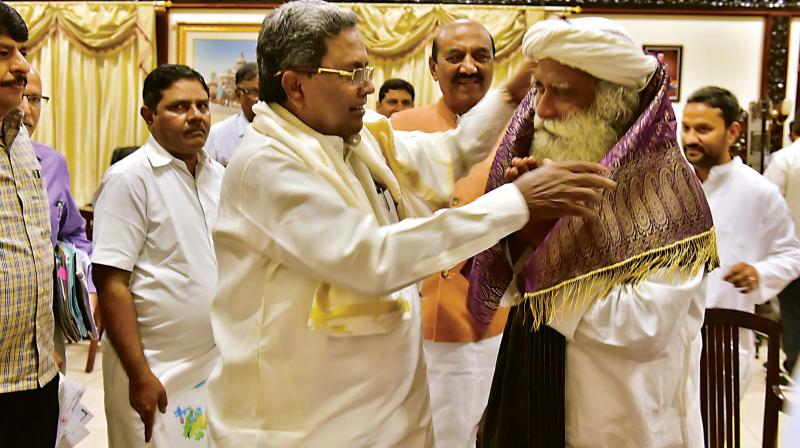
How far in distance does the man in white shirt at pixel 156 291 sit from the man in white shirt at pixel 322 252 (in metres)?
0.81

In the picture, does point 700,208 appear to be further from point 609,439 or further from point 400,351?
point 400,351

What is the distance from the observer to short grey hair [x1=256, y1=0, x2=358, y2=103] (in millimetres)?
1628

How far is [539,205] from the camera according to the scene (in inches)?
60.9

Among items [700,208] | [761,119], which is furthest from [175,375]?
[761,119]

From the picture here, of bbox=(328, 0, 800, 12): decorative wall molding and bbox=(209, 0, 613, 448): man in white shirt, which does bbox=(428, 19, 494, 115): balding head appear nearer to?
bbox=(209, 0, 613, 448): man in white shirt

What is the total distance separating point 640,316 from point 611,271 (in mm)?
116

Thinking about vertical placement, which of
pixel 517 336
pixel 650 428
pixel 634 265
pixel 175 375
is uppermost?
pixel 634 265

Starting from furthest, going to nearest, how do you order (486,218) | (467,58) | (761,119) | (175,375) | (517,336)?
(761,119)
(467,58)
(175,375)
(517,336)
(486,218)

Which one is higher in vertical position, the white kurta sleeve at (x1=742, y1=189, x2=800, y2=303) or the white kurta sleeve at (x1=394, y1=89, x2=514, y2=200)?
the white kurta sleeve at (x1=394, y1=89, x2=514, y2=200)

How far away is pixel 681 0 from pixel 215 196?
5659mm

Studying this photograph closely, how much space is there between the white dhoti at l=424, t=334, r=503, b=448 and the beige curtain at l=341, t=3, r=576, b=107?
186 inches

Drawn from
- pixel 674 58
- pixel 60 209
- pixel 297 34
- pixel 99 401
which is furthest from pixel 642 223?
pixel 674 58

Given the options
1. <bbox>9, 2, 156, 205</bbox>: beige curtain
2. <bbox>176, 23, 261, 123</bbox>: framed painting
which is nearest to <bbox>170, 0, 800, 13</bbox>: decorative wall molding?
<bbox>176, 23, 261, 123</bbox>: framed painting

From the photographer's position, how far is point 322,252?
1.52m
